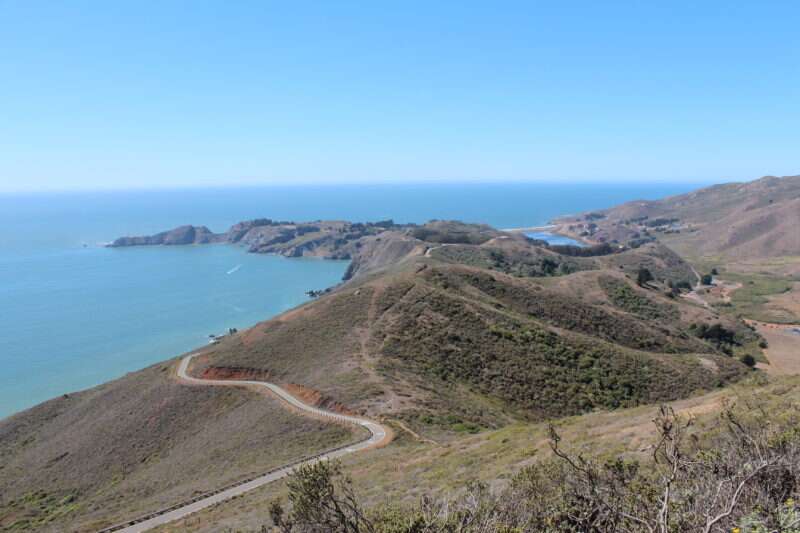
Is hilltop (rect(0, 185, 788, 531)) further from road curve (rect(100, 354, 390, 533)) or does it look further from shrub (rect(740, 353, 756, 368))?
shrub (rect(740, 353, 756, 368))

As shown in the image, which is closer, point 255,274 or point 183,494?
point 183,494

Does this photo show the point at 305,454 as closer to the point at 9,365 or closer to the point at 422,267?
the point at 422,267

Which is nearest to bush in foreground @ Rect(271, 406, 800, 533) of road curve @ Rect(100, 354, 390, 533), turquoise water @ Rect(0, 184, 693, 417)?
road curve @ Rect(100, 354, 390, 533)

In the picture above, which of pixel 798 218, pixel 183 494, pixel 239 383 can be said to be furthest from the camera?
pixel 798 218

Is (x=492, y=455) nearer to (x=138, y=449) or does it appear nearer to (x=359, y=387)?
(x=359, y=387)

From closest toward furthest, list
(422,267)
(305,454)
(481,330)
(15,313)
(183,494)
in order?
1. (183,494)
2. (305,454)
3. (481,330)
4. (422,267)
5. (15,313)

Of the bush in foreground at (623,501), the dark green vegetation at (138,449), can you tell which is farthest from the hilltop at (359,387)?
the bush in foreground at (623,501)

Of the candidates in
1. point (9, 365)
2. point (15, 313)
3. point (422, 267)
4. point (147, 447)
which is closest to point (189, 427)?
point (147, 447)
